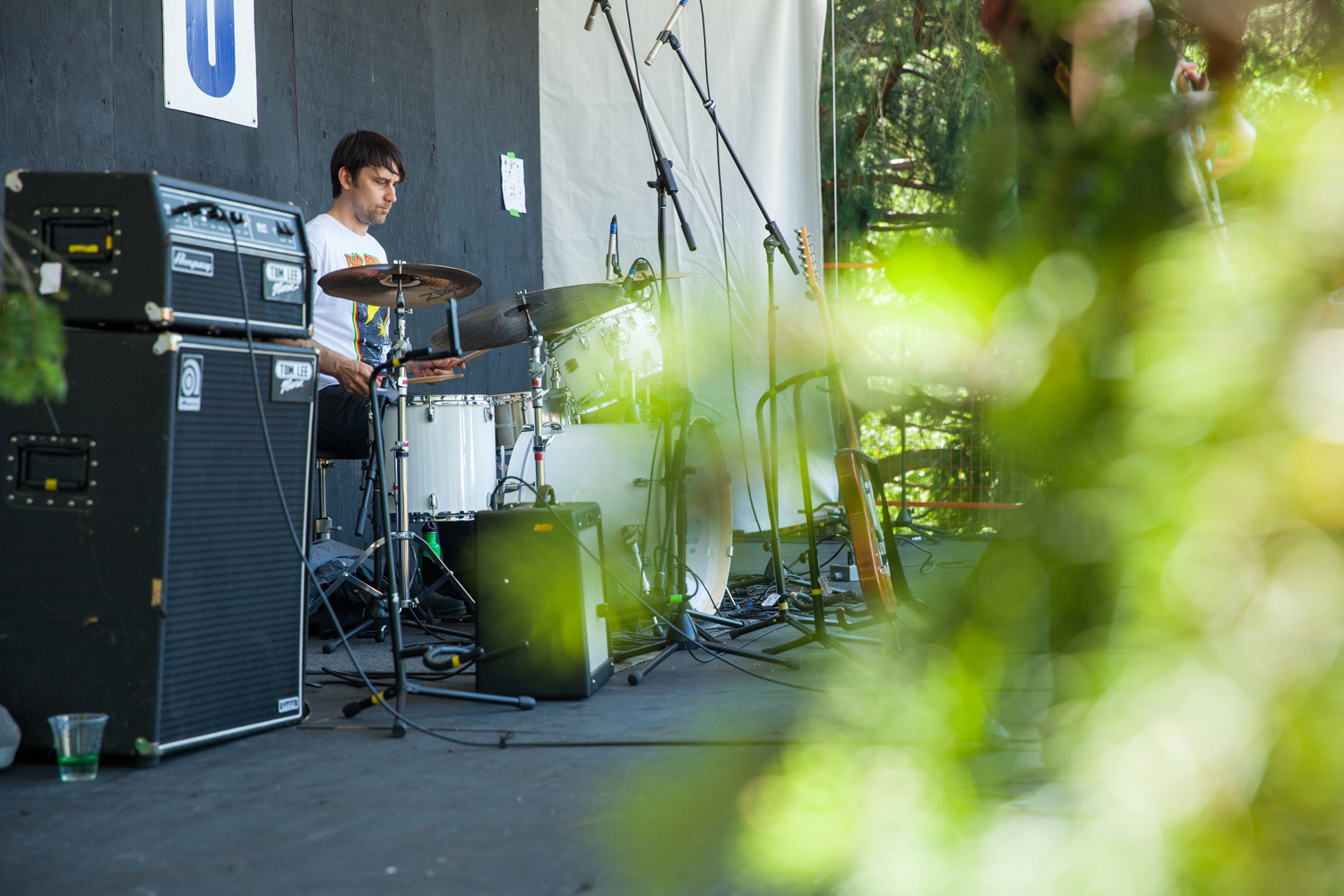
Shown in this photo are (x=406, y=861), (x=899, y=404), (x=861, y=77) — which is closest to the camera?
(x=899, y=404)

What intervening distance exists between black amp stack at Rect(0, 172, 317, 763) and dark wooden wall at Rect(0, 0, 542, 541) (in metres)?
1.45

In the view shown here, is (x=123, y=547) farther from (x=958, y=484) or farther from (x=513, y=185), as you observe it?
(x=958, y=484)

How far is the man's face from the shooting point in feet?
12.1

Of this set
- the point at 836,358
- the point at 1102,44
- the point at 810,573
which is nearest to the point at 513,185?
the point at 836,358

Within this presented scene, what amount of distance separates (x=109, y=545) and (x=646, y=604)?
1.33 m

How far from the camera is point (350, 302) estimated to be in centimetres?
364

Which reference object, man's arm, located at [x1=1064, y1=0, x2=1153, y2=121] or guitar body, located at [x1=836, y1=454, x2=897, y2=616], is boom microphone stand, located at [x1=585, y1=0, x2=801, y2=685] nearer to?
guitar body, located at [x1=836, y1=454, x2=897, y2=616]

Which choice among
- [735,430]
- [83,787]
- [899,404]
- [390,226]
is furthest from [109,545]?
[735,430]

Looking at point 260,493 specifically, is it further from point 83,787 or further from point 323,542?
point 323,542

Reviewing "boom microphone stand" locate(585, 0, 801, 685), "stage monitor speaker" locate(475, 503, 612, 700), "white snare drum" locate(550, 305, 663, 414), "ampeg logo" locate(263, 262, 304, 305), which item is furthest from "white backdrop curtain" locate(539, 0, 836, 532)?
"ampeg logo" locate(263, 262, 304, 305)

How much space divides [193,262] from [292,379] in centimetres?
32

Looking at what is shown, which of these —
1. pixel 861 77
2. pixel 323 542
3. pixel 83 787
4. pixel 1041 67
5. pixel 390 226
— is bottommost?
pixel 83 787

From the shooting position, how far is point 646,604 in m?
2.84

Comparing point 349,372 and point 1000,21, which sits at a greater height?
point 1000,21
